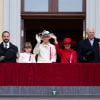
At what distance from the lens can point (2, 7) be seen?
39.8 feet

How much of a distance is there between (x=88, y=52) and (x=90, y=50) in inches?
2.2

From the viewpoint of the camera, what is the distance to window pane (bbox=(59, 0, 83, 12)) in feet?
40.7

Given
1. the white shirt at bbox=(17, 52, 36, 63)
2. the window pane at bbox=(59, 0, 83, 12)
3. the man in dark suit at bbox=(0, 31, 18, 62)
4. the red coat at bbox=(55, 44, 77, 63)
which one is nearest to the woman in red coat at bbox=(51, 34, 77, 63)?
the red coat at bbox=(55, 44, 77, 63)

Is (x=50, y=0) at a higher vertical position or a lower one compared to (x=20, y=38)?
higher

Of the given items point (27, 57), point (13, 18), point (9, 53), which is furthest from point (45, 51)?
point (13, 18)

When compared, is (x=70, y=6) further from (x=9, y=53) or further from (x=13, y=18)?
(x=9, y=53)

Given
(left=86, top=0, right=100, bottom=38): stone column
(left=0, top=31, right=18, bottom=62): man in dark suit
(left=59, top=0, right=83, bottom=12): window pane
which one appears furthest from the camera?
(left=59, top=0, right=83, bottom=12): window pane

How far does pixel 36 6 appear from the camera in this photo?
41.0 ft

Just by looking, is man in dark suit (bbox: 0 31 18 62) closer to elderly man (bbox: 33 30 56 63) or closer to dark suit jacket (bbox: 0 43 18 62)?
dark suit jacket (bbox: 0 43 18 62)

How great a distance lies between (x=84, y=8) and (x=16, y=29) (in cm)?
158

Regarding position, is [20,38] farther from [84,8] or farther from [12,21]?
[84,8]

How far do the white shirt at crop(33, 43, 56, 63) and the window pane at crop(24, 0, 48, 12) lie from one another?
7.50ft

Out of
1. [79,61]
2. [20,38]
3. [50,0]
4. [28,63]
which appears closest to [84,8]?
[50,0]

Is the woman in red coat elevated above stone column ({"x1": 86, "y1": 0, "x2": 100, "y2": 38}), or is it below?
below
